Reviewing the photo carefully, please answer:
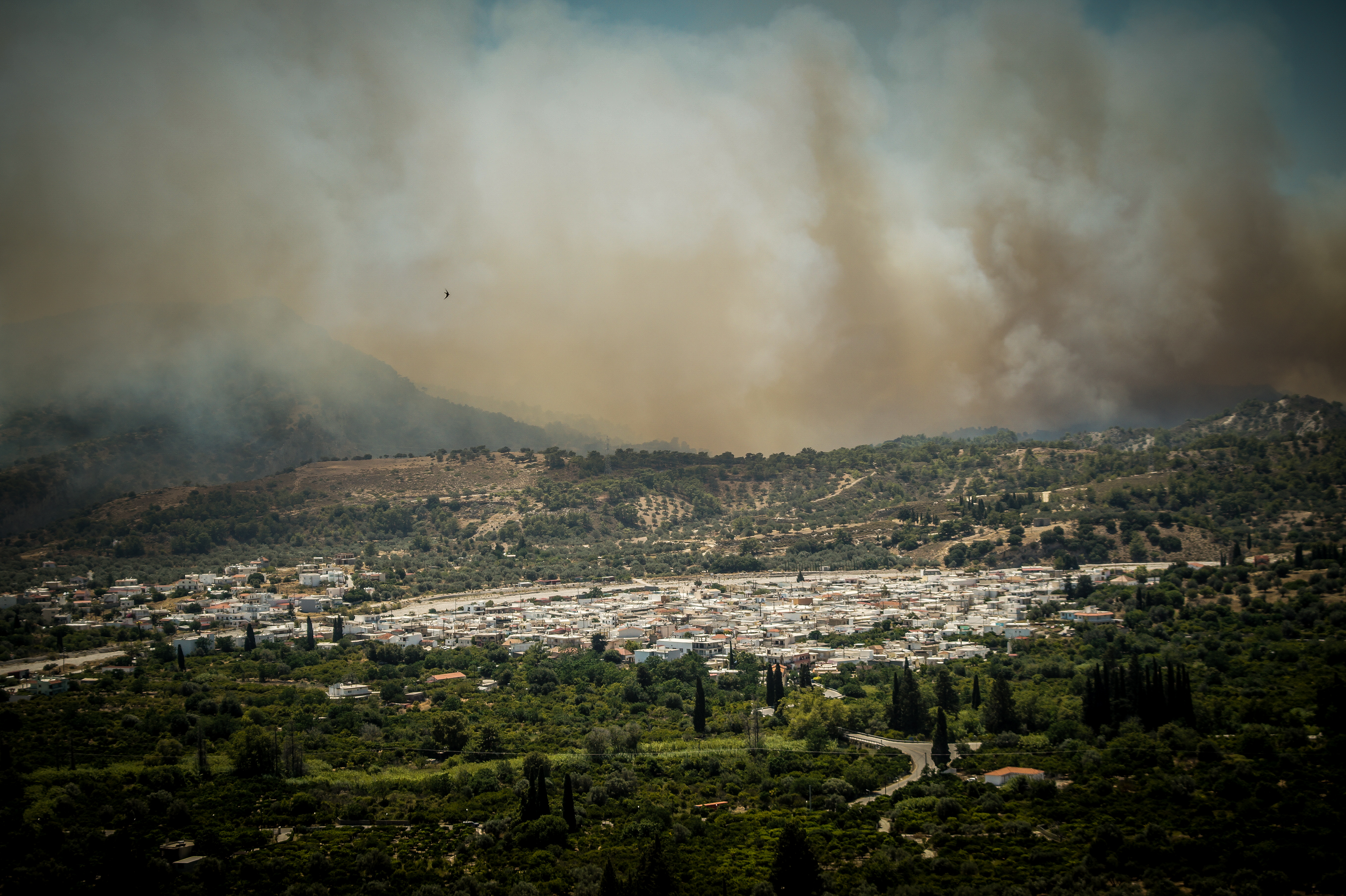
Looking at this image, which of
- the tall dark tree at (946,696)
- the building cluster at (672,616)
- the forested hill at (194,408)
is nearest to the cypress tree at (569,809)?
the tall dark tree at (946,696)

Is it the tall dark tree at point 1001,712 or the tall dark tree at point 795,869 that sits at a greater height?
the tall dark tree at point 1001,712

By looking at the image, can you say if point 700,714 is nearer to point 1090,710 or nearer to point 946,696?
point 946,696

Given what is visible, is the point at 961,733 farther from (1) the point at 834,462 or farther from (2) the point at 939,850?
(1) the point at 834,462

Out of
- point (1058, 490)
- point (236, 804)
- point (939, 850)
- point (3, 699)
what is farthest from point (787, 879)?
point (1058, 490)

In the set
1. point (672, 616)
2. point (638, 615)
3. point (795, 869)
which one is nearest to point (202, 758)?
point (795, 869)

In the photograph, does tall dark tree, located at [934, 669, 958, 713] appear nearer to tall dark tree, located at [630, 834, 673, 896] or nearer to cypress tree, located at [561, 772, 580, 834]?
cypress tree, located at [561, 772, 580, 834]

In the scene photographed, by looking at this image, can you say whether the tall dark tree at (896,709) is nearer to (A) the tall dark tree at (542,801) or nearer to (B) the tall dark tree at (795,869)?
(B) the tall dark tree at (795,869)

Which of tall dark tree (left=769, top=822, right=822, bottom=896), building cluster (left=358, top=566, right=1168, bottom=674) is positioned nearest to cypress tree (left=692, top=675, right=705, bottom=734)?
building cluster (left=358, top=566, right=1168, bottom=674)
